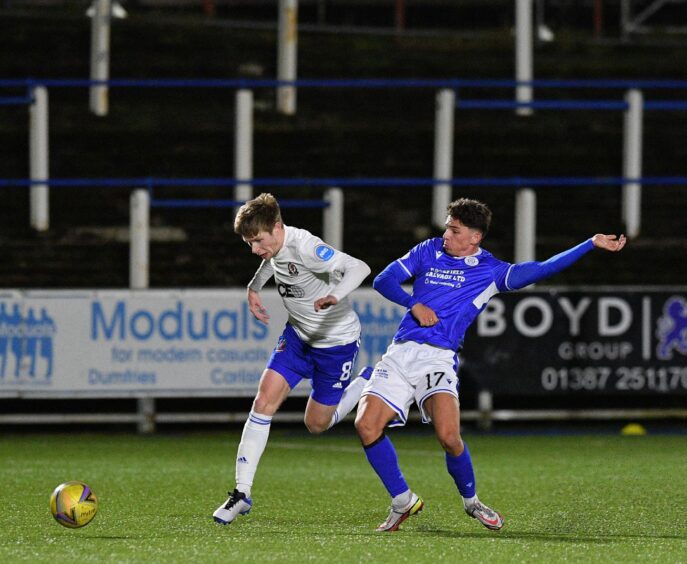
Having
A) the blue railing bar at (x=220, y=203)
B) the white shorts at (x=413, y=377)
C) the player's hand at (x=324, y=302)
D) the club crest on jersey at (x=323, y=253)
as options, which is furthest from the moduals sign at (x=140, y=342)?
the player's hand at (x=324, y=302)

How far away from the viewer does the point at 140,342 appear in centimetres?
1273

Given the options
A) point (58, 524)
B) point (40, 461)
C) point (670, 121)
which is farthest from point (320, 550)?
point (670, 121)

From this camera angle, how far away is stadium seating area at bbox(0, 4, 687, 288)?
13.9 metres

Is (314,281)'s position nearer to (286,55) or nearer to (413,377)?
(413,377)

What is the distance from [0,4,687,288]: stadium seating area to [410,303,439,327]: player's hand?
6451 millimetres

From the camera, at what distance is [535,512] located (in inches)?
312

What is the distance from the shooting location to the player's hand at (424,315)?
23.6 feet

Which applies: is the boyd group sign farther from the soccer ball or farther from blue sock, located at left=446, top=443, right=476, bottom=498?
the soccer ball

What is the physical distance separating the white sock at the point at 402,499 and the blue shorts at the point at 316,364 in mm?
926

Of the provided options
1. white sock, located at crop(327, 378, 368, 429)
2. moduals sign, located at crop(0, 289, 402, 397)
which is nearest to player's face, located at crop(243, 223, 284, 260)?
white sock, located at crop(327, 378, 368, 429)

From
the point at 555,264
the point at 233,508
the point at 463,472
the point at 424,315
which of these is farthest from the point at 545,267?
the point at 233,508

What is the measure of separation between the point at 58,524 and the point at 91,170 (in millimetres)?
7816

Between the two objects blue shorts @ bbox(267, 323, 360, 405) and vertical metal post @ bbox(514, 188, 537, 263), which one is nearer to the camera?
blue shorts @ bbox(267, 323, 360, 405)

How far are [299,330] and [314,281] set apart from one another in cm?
33
